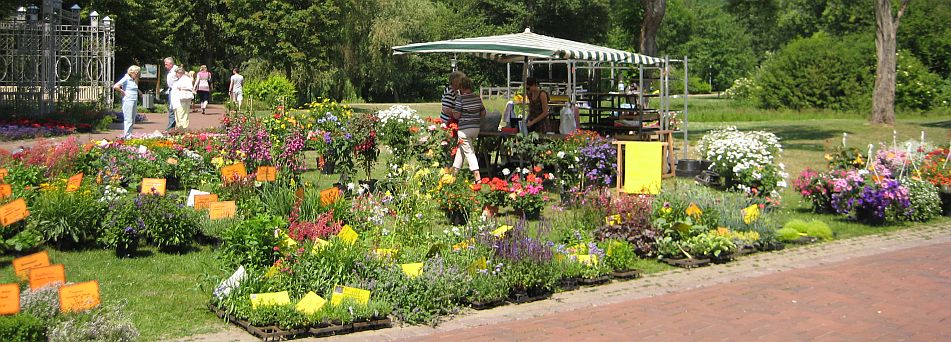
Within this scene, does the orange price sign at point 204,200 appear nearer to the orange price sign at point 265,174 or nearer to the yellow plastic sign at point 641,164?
the orange price sign at point 265,174

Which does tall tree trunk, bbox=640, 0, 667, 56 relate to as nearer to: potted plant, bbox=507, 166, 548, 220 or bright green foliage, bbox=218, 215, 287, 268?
potted plant, bbox=507, 166, 548, 220

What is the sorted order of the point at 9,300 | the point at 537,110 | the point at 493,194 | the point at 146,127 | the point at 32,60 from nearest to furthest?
the point at 9,300 → the point at 493,194 → the point at 537,110 → the point at 32,60 → the point at 146,127

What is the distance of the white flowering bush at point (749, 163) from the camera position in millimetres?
12227

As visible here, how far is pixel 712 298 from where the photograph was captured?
7762 millimetres

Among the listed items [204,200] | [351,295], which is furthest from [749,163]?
[351,295]

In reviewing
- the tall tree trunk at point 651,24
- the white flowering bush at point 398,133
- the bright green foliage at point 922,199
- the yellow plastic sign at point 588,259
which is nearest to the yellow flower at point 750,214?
the yellow plastic sign at point 588,259

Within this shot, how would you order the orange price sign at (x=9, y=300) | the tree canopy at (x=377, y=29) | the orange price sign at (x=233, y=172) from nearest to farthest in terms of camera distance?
the orange price sign at (x=9, y=300) < the orange price sign at (x=233, y=172) < the tree canopy at (x=377, y=29)

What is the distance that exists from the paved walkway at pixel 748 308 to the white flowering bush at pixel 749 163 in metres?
2.64

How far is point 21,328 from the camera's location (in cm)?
→ 515

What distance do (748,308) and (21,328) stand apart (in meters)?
5.27

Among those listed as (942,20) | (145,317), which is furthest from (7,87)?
(942,20)

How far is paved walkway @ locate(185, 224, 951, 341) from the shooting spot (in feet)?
21.6

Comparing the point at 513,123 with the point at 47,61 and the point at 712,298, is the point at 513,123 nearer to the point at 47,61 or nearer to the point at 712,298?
the point at 712,298

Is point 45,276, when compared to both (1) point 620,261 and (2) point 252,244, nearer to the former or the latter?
(2) point 252,244
